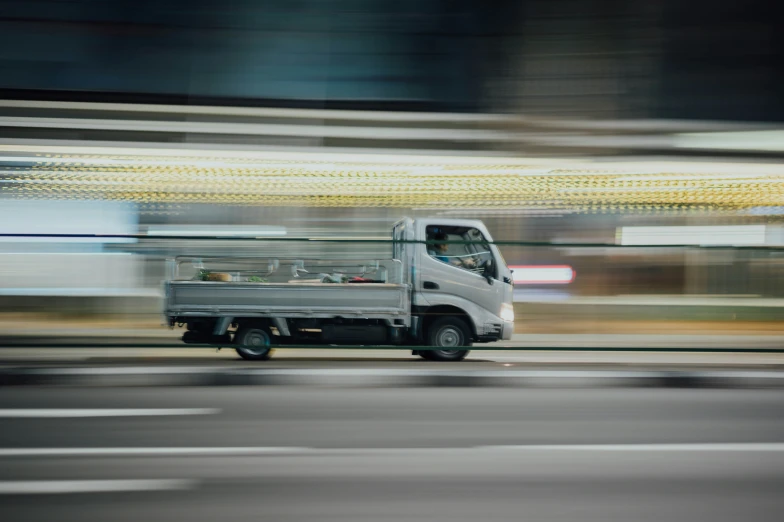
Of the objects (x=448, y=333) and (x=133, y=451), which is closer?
(x=133, y=451)

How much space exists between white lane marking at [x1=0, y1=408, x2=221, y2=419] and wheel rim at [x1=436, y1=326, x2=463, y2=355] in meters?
3.23

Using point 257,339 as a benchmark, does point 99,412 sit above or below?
below

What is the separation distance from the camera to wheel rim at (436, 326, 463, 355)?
8453 millimetres

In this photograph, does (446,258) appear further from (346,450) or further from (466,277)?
(346,450)

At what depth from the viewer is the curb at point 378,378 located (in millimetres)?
6906

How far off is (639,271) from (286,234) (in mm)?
4201

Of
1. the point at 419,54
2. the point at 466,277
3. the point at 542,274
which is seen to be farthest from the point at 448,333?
the point at 419,54

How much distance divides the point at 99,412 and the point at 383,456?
236 centimetres

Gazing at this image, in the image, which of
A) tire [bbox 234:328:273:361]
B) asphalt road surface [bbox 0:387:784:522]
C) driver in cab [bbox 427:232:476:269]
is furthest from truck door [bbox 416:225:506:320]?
asphalt road surface [bbox 0:387:784:522]

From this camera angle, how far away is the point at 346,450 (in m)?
4.63

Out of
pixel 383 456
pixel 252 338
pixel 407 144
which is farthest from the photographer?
pixel 407 144

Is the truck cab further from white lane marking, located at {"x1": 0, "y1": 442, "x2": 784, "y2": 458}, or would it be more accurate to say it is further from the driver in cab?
white lane marking, located at {"x1": 0, "y1": 442, "x2": 784, "y2": 458}

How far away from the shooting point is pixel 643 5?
13539mm

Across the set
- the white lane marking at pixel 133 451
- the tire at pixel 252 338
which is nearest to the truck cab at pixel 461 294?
the tire at pixel 252 338
